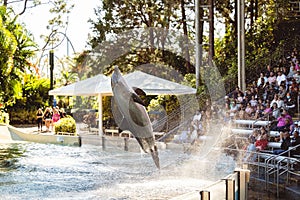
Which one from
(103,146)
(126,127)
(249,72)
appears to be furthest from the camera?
(249,72)

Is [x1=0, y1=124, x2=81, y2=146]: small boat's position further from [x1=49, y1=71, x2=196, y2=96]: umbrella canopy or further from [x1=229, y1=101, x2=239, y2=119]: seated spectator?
[x1=49, y1=71, x2=196, y2=96]: umbrella canopy

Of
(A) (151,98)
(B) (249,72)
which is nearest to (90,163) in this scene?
(A) (151,98)

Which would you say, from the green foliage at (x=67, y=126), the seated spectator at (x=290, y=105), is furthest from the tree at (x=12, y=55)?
the seated spectator at (x=290, y=105)

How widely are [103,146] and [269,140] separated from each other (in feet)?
12.2

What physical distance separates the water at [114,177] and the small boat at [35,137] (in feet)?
15.9

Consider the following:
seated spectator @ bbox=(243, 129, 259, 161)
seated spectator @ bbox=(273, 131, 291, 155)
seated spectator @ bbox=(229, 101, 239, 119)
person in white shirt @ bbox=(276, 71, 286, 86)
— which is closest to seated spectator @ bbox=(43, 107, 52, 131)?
seated spectator @ bbox=(229, 101, 239, 119)

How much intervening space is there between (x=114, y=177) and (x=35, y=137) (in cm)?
1016

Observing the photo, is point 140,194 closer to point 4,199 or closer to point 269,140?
point 4,199

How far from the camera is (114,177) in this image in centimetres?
1073

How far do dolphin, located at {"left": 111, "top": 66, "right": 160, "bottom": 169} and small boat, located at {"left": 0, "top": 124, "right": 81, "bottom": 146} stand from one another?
1035cm

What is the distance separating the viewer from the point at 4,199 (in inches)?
356

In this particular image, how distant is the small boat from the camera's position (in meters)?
18.5

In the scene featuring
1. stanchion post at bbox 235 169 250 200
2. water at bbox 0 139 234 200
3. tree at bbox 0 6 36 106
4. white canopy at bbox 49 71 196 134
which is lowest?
water at bbox 0 139 234 200

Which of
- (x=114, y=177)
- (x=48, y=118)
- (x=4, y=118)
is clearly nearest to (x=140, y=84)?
(x=114, y=177)
